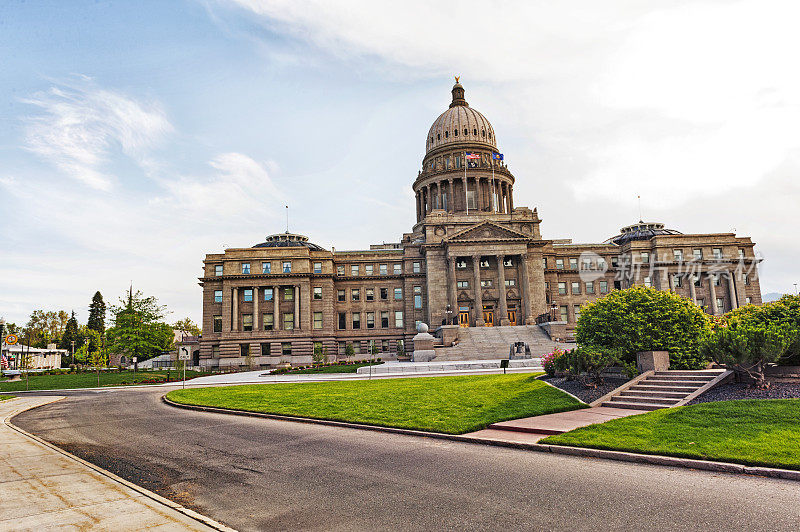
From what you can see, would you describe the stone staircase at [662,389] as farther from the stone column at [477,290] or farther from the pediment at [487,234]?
the pediment at [487,234]

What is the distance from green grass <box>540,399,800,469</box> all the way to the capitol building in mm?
52043

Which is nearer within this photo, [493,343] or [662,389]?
[662,389]

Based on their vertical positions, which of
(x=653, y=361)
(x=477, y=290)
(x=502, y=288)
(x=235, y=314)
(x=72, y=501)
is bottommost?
(x=72, y=501)

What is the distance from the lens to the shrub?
68.5 feet

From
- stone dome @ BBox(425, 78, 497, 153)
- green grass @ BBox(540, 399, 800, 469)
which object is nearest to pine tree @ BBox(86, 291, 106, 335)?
stone dome @ BBox(425, 78, 497, 153)

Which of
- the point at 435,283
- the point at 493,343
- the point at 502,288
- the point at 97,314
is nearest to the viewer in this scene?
the point at 493,343

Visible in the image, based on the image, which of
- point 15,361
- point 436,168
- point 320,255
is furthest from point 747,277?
point 15,361

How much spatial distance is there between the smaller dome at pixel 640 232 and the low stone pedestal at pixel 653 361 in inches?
2807

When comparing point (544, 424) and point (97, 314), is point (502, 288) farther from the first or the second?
point (97, 314)

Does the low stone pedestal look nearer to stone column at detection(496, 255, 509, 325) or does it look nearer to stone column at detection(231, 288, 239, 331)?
stone column at detection(496, 255, 509, 325)

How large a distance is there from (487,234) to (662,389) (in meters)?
53.9

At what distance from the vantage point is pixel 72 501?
28.9 feet

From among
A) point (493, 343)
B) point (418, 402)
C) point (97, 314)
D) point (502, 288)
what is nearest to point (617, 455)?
point (418, 402)

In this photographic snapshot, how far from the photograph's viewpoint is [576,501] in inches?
345
